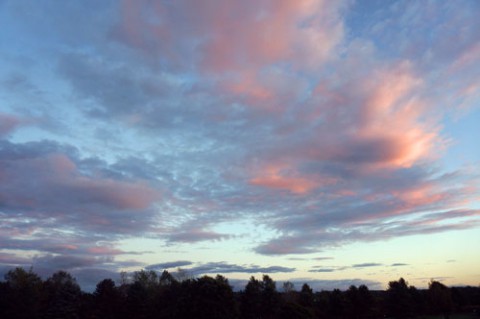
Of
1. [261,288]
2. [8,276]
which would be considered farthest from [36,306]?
[261,288]

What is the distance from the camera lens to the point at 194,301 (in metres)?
81.4

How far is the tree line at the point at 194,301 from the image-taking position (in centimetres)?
8281

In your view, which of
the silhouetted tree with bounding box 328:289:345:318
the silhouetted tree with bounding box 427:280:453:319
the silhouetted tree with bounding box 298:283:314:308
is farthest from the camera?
the silhouetted tree with bounding box 427:280:453:319

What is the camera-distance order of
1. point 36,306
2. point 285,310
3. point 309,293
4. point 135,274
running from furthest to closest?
point 135,274 < point 309,293 < point 36,306 < point 285,310

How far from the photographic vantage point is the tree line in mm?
82812

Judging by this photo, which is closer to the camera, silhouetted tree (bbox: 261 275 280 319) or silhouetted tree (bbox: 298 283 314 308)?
silhouetted tree (bbox: 261 275 280 319)

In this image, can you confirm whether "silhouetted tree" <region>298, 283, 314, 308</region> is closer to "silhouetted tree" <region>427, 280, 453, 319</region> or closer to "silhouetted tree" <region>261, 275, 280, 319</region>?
"silhouetted tree" <region>261, 275, 280, 319</region>

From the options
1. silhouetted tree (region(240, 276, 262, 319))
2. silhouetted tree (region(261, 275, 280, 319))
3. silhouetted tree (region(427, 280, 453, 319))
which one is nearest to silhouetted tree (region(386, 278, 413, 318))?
silhouetted tree (region(427, 280, 453, 319))

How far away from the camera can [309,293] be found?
428 feet

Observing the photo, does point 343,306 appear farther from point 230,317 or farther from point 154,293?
point 154,293

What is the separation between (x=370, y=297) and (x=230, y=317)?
174 feet

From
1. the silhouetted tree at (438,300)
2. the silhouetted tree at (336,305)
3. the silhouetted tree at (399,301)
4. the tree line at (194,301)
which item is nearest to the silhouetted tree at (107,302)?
the tree line at (194,301)

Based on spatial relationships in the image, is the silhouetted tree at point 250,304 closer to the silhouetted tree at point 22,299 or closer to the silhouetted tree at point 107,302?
the silhouetted tree at point 107,302

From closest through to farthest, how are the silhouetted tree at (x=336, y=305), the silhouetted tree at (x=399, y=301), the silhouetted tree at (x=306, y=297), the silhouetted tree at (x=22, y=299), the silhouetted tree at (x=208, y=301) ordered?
the silhouetted tree at (x=208, y=301) → the silhouetted tree at (x=22, y=299) → the silhouetted tree at (x=399, y=301) → the silhouetted tree at (x=336, y=305) → the silhouetted tree at (x=306, y=297)
